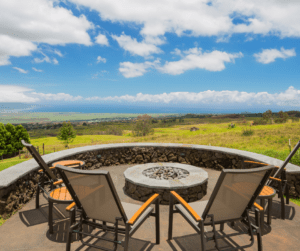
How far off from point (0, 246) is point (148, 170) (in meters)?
3.25

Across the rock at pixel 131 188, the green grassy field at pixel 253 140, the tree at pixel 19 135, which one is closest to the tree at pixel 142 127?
the green grassy field at pixel 253 140

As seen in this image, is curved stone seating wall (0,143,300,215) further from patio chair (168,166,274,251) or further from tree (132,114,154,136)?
tree (132,114,154,136)

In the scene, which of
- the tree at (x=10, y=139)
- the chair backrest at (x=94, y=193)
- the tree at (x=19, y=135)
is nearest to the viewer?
the chair backrest at (x=94, y=193)

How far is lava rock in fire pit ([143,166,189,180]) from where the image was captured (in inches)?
181

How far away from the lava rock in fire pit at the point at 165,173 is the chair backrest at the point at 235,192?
2.30 metres

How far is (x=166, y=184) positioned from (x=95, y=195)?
2.11m

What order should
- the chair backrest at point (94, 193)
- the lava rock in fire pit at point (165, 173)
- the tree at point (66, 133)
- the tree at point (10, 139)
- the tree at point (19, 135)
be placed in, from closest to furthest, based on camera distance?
1. the chair backrest at point (94, 193)
2. the lava rock in fire pit at point (165, 173)
3. the tree at point (10, 139)
4. the tree at point (19, 135)
5. the tree at point (66, 133)

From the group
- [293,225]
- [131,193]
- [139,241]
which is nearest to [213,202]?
[139,241]

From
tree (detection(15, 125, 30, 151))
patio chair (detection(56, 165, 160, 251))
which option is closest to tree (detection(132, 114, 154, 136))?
tree (detection(15, 125, 30, 151))

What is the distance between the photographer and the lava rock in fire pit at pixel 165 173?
459 cm

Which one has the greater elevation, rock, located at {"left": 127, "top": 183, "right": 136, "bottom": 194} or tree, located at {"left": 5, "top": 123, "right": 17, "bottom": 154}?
rock, located at {"left": 127, "top": 183, "right": 136, "bottom": 194}

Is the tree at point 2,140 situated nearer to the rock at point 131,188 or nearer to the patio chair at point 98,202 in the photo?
the rock at point 131,188

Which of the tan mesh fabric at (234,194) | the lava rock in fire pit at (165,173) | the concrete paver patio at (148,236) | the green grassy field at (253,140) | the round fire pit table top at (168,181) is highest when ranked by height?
the tan mesh fabric at (234,194)

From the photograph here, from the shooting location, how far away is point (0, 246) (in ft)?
8.36
